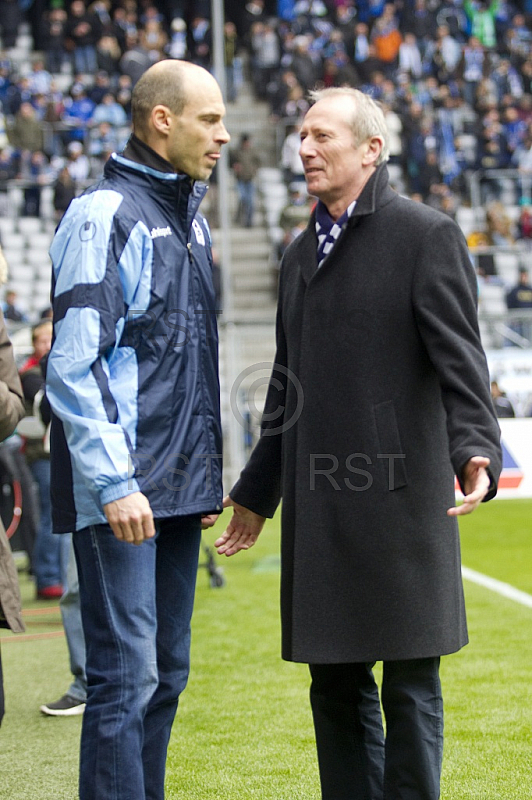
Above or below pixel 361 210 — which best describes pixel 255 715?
below

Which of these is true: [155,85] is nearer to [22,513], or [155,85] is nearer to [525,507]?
[22,513]

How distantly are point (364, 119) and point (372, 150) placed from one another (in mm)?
90

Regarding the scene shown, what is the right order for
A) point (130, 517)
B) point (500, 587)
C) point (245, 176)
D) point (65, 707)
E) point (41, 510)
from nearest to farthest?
1. point (130, 517)
2. point (65, 707)
3. point (500, 587)
4. point (41, 510)
5. point (245, 176)

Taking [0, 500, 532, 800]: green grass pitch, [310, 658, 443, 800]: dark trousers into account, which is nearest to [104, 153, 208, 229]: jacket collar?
[310, 658, 443, 800]: dark trousers

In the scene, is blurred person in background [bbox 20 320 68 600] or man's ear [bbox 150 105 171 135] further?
blurred person in background [bbox 20 320 68 600]

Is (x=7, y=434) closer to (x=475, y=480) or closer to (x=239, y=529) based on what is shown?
(x=239, y=529)

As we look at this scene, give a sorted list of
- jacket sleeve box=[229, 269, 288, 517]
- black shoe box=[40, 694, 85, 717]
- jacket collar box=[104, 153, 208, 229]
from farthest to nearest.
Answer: black shoe box=[40, 694, 85, 717] → jacket sleeve box=[229, 269, 288, 517] → jacket collar box=[104, 153, 208, 229]

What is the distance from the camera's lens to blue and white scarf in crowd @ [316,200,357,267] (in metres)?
3.46

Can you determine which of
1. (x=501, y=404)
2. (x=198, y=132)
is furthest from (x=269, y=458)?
(x=501, y=404)

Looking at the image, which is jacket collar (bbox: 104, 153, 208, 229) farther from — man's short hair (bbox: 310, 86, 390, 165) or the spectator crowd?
the spectator crowd

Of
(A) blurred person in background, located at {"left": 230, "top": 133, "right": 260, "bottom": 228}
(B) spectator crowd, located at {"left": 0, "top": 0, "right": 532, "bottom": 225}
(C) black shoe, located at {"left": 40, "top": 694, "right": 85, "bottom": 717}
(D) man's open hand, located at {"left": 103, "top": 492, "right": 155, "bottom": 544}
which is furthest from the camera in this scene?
(A) blurred person in background, located at {"left": 230, "top": 133, "right": 260, "bottom": 228}

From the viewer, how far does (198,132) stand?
11.1 ft

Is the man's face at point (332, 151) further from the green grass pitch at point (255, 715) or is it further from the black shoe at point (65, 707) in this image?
the black shoe at point (65, 707)

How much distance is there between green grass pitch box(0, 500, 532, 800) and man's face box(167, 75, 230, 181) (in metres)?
2.19
